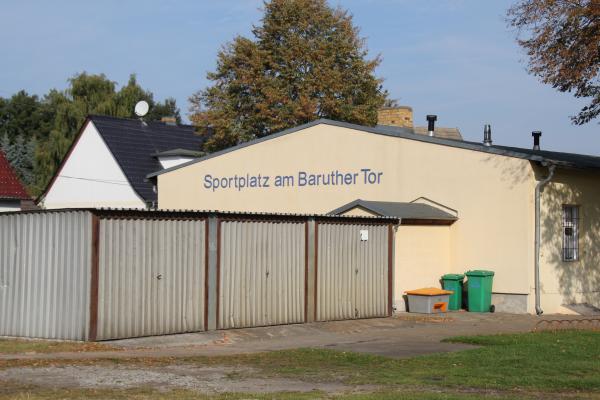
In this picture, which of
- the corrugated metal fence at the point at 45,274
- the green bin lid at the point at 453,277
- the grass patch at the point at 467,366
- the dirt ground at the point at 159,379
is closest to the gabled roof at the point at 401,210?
the green bin lid at the point at 453,277

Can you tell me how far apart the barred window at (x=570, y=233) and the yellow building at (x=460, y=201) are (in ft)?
0.09

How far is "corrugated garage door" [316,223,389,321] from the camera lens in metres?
20.4

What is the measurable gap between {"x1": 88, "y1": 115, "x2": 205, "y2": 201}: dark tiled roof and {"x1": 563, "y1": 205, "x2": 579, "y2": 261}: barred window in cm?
2224

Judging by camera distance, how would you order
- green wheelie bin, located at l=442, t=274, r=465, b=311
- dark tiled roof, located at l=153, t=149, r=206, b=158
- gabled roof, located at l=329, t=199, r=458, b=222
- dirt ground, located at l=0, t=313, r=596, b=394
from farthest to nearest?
dark tiled roof, located at l=153, t=149, r=206, b=158 → green wheelie bin, located at l=442, t=274, r=465, b=311 → gabled roof, located at l=329, t=199, r=458, b=222 → dirt ground, located at l=0, t=313, r=596, b=394

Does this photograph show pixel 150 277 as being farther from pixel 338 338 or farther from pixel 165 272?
pixel 338 338

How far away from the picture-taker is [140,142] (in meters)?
46.8

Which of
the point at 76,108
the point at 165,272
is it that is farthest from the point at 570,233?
the point at 76,108

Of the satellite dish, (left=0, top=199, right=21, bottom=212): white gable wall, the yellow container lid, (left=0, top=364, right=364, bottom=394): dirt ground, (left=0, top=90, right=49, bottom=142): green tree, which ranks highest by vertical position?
(left=0, top=90, right=49, bottom=142): green tree

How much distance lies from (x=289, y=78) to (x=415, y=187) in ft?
63.7

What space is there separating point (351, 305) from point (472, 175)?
227 inches

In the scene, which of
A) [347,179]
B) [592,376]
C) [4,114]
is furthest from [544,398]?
[4,114]

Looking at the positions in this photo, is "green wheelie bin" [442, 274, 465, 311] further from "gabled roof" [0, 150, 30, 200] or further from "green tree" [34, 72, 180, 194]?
"green tree" [34, 72, 180, 194]

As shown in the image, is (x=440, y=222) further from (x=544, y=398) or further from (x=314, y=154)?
(x=544, y=398)

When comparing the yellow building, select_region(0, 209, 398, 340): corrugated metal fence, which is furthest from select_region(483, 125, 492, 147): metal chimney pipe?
select_region(0, 209, 398, 340): corrugated metal fence
